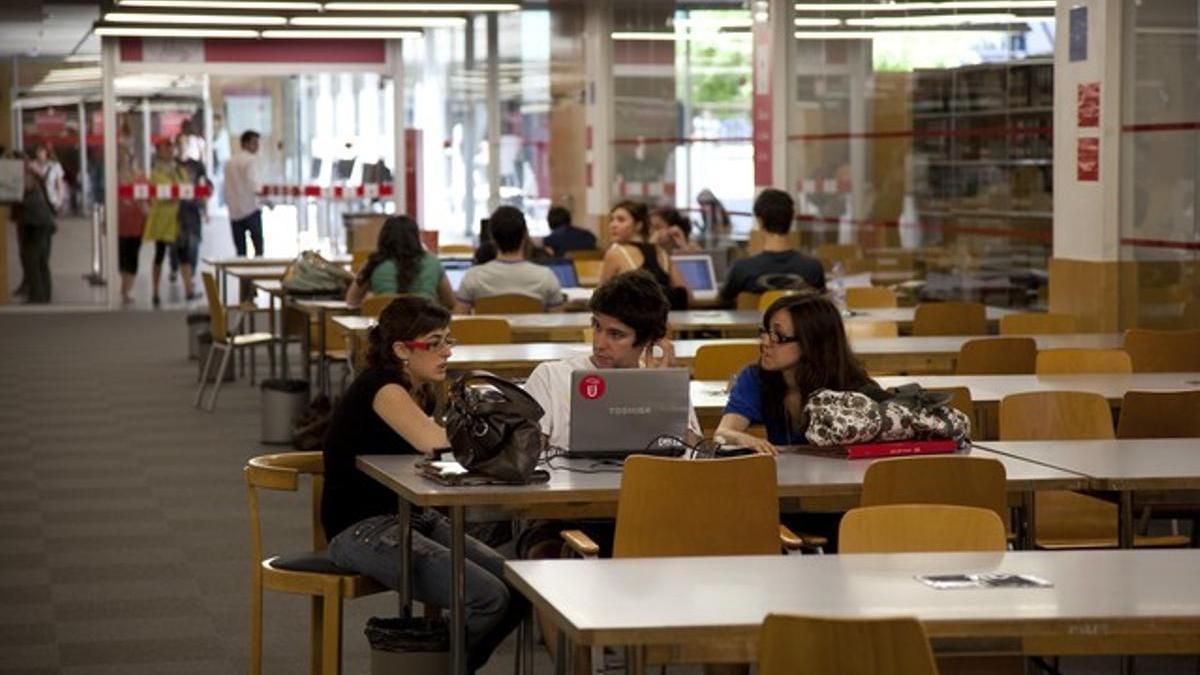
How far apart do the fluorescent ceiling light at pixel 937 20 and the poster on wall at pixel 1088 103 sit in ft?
4.11

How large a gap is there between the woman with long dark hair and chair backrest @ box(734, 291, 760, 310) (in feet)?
1.30

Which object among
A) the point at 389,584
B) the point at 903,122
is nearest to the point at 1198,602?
the point at 389,584

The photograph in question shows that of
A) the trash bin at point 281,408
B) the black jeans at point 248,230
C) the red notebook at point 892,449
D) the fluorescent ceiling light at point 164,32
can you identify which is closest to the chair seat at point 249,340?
the trash bin at point 281,408

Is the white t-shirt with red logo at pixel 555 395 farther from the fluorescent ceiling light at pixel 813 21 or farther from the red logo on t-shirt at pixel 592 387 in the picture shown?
the fluorescent ceiling light at pixel 813 21

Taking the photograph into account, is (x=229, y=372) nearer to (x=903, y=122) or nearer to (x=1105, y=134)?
(x=903, y=122)

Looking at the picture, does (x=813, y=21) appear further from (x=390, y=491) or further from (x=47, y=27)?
(x=390, y=491)

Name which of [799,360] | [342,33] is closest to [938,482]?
[799,360]

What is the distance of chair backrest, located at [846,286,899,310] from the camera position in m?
12.0

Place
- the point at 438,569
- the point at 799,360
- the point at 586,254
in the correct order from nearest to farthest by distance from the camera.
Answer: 1. the point at 438,569
2. the point at 799,360
3. the point at 586,254

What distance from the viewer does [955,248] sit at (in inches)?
539

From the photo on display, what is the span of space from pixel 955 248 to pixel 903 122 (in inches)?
50.1

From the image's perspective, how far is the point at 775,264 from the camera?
1184 cm

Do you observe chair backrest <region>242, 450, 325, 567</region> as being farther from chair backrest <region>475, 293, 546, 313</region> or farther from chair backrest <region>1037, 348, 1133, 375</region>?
chair backrest <region>475, 293, 546, 313</region>

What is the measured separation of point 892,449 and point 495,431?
119 cm
